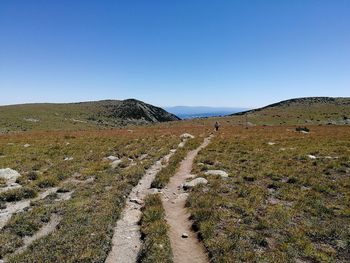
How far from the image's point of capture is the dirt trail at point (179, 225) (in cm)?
1053

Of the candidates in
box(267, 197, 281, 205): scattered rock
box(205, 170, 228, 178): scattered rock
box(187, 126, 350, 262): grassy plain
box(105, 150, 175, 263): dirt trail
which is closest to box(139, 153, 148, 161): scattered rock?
box(187, 126, 350, 262): grassy plain

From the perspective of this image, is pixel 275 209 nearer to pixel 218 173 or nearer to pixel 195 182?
pixel 195 182

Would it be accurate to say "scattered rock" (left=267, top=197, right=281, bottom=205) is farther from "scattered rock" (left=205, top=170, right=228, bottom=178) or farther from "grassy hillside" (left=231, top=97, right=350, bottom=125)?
"grassy hillside" (left=231, top=97, right=350, bottom=125)

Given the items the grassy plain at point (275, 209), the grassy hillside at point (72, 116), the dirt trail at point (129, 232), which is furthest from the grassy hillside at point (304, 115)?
the dirt trail at point (129, 232)

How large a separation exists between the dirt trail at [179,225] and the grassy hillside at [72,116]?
3320 inches

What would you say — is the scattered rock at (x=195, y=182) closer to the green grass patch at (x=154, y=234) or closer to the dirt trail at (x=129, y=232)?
the dirt trail at (x=129, y=232)

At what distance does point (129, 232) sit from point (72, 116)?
5654 inches

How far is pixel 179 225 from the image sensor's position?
43.3ft

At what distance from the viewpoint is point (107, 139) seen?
41719 millimetres

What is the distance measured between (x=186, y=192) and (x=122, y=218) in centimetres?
495

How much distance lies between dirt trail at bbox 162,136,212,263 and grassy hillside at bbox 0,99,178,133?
84335mm

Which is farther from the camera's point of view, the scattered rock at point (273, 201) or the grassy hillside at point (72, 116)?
the grassy hillside at point (72, 116)

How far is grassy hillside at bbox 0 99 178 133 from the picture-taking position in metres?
111

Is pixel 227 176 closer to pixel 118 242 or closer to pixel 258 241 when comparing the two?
pixel 258 241
